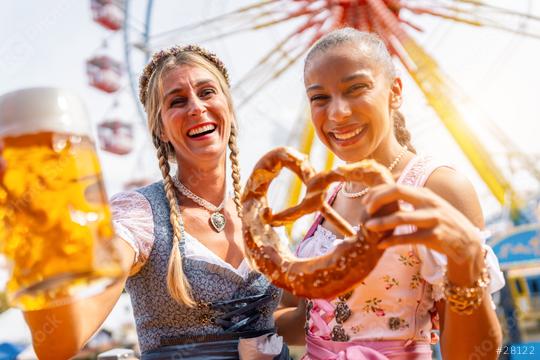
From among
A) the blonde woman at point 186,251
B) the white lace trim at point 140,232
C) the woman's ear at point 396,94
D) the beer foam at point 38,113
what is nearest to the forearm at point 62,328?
the blonde woman at point 186,251

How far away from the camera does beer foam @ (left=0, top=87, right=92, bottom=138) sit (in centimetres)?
73

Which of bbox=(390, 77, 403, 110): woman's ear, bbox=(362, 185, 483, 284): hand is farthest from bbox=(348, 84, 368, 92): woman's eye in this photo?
bbox=(362, 185, 483, 284): hand

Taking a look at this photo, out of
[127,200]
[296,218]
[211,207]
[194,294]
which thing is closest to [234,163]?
[211,207]

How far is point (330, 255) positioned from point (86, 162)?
0.42m

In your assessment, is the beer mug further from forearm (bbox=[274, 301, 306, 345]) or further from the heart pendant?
forearm (bbox=[274, 301, 306, 345])

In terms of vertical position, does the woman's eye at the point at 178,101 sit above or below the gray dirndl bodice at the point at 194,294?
above

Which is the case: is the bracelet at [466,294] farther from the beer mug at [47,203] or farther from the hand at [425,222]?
the beer mug at [47,203]

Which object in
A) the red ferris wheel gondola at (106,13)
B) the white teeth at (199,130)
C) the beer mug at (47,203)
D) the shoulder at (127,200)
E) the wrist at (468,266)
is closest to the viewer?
the beer mug at (47,203)

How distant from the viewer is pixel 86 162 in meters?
0.77

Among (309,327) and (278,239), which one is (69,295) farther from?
(309,327)

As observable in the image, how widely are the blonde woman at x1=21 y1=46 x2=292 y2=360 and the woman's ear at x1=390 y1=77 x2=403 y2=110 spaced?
0.53 meters

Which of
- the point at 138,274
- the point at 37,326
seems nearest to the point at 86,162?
the point at 37,326

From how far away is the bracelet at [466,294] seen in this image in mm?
875

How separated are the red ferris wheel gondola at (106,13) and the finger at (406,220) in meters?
9.48
